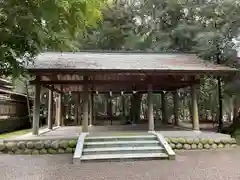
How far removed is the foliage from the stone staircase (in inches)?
158

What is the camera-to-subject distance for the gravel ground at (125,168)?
21.9ft

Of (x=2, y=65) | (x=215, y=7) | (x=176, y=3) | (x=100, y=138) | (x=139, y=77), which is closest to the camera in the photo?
(x=2, y=65)

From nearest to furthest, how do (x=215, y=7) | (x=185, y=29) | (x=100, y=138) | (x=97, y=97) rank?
(x=100, y=138) < (x=215, y=7) < (x=185, y=29) < (x=97, y=97)

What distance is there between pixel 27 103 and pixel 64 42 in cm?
1385

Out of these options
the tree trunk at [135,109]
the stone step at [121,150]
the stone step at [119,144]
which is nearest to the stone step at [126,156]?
the stone step at [121,150]

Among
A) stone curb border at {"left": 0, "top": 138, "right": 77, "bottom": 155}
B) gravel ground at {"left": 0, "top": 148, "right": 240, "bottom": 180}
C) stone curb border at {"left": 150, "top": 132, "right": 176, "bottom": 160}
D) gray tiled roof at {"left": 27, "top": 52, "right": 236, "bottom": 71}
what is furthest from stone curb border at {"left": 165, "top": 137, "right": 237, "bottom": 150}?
stone curb border at {"left": 0, "top": 138, "right": 77, "bottom": 155}

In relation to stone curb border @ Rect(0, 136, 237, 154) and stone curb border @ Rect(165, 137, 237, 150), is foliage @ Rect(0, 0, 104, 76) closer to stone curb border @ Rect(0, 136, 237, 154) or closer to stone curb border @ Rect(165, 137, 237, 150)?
stone curb border @ Rect(0, 136, 237, 154)

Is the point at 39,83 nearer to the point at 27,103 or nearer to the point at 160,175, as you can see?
the point at 160,175

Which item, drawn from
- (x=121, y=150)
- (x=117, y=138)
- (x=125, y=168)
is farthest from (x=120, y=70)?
(x=125, y=168)

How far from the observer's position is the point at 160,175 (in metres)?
6.73

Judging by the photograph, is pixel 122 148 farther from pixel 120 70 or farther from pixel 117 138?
pixel 120 70

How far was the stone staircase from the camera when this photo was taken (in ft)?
29.1

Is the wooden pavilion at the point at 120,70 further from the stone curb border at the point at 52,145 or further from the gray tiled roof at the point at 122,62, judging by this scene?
the stone curb border at the point at 52,145

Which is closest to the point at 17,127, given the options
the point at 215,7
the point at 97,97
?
the point at 97,97
